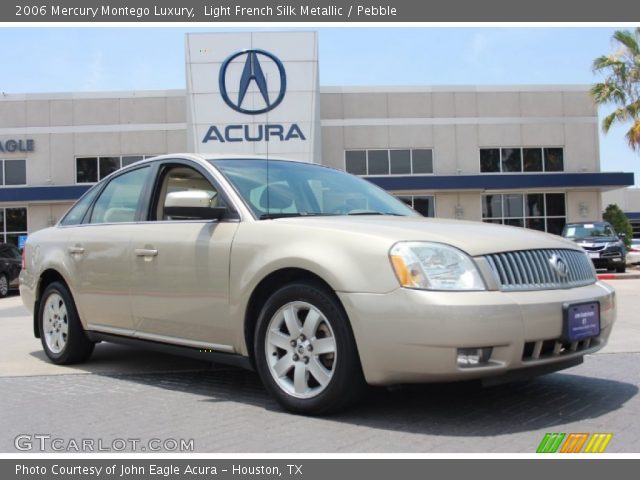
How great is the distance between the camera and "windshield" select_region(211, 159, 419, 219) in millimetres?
4789

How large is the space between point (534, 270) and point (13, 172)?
1178 inches

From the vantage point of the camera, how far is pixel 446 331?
11.8 feet

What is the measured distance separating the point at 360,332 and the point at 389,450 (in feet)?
2.15

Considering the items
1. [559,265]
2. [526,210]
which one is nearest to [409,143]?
[526,210]

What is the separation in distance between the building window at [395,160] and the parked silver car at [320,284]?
81.6 feet

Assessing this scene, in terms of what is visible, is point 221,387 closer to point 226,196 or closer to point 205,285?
point 205,285

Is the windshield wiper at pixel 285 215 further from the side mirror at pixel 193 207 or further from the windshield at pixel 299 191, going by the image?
the side mirror at pixel 193 207

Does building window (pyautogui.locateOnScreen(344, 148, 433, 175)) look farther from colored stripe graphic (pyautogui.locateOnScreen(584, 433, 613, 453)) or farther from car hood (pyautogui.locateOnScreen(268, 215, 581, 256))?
colored stripe graphic (pyautogui.locateOnScreen(584, 433, 613, 453))

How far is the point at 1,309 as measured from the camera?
13.2 metres

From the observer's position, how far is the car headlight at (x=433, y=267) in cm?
370

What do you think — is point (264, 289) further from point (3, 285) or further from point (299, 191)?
point (3, 285)

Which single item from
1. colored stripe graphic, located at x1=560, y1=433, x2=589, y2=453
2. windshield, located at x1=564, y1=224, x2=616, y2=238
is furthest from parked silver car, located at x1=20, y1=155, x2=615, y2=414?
windshield, located at x1=564, y1=224, x2=616, y2=238

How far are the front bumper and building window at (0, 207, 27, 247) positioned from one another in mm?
28875

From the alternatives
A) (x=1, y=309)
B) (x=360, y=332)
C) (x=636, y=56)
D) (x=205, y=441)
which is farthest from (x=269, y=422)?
(x=636, y=56)
